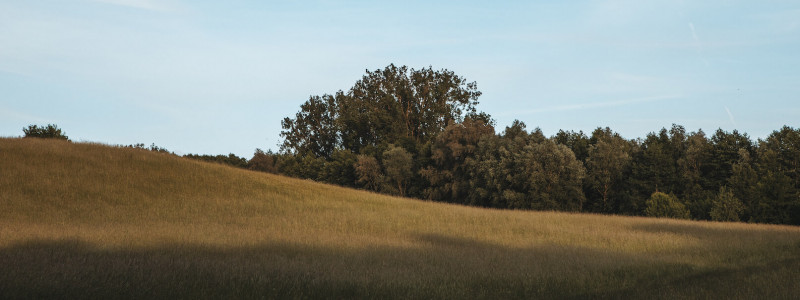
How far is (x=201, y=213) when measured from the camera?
96.9 ft

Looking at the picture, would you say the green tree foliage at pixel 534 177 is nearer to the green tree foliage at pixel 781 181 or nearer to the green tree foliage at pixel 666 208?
the green tree foliage at pixel 666 208

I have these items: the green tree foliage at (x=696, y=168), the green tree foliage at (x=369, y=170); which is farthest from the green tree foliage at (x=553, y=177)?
the green tree foliage at (x=369, y=170)

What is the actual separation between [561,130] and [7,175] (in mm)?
61467

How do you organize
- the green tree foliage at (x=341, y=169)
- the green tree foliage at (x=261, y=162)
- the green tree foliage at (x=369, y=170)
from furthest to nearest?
the green tree foliage at (x=261, y=162)
the green tree foliage at (x=341, y=169)
the green tree foliage at (x=369, y=170)

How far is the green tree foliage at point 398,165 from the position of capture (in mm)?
79125

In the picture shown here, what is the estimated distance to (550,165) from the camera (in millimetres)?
60125

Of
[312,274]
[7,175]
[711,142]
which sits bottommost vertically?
[312,274]

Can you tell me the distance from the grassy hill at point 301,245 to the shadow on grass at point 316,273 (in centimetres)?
6

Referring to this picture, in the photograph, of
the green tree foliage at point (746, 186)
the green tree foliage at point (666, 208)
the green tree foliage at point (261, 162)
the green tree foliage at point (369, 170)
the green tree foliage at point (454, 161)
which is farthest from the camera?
the green tree foliage at point (261, 162)

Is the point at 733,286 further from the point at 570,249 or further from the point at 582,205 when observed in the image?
the point at 582,205

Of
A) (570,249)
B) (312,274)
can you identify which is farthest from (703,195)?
(312,274)

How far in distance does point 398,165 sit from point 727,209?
4091cm

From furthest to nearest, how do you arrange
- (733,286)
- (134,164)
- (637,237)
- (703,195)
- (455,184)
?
(455,184)
(703,195)
(134,164)
(637,237)
(733,286)

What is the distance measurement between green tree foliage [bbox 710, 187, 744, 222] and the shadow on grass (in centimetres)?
3375
